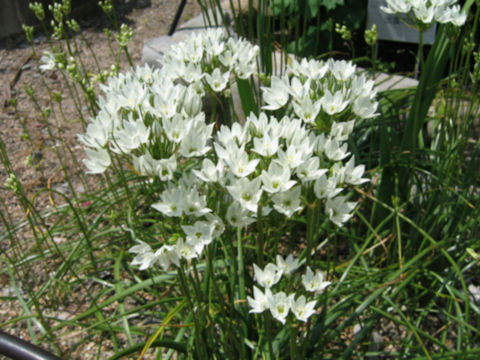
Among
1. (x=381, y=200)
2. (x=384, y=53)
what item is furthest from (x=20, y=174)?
(x=384, y=53)

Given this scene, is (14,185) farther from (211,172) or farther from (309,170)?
(309,170)

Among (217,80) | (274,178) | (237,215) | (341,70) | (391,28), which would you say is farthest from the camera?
(391,28)

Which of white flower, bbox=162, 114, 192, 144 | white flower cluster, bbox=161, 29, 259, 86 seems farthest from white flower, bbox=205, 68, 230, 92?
white flower, bbox=162, 114, 192, 144

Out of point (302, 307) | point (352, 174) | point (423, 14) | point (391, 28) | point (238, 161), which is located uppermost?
point (423, 14)

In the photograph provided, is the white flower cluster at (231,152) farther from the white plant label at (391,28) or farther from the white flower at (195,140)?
the white plant label at (391,28)

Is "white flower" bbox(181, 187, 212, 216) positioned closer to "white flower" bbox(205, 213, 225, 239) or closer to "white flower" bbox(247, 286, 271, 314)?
"white flower" bbox(205, 213, 225, 239)

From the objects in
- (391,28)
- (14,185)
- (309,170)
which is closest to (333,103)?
(309,170)
